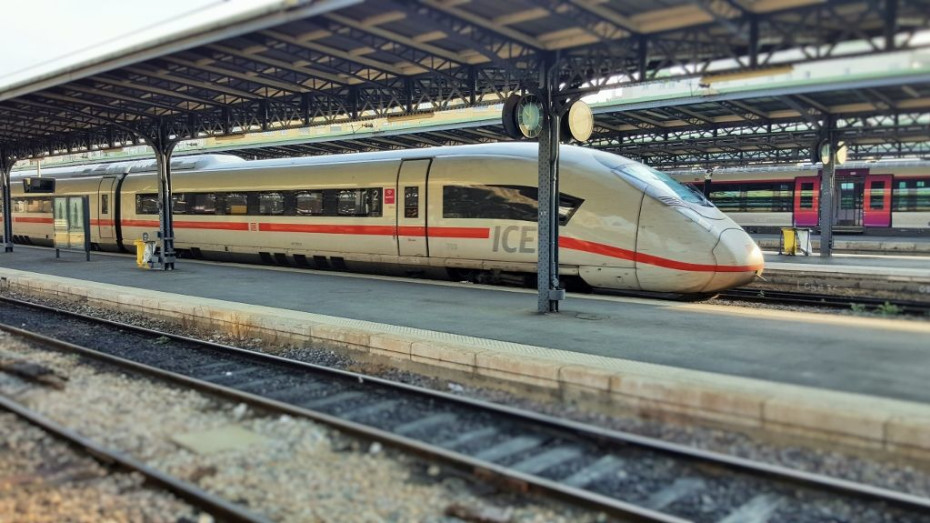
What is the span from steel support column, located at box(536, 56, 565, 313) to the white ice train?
165 centimetres

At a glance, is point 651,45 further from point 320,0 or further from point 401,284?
point 401,284

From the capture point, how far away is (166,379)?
6.85m

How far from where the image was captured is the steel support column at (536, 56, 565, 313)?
30.4 ft

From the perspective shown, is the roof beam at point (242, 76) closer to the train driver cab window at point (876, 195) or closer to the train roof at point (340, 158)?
the train roof at point (340, 158)

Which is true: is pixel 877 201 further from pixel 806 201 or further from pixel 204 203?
pixel 204 203

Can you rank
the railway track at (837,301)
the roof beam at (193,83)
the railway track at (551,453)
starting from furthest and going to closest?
1. the roof beam at (193,83)
2. the railway track at (837,301)
3. the railway track at (551,453)

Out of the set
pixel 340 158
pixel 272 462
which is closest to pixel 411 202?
pixel 340 158

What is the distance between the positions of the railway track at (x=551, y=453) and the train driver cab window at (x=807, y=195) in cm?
2605

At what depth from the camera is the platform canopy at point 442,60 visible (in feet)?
24.0

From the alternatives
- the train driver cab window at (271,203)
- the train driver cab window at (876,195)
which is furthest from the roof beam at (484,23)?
the train driver cab window at (876,195)

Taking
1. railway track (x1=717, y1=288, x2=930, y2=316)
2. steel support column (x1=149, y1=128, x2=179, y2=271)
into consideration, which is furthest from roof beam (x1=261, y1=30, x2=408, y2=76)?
steel support column (x1=149, y1=128, x2=179, y2=271)

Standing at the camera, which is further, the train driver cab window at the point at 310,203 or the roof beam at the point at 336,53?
the train driver cab window at the point at 310,203

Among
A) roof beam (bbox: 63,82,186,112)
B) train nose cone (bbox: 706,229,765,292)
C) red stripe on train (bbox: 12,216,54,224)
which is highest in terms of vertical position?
roof beam (bbox: 63,82,186,112)

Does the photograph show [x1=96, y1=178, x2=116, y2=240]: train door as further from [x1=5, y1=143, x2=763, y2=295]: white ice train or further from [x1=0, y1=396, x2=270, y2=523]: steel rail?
[x1=0, y1=396, x2=270, y2=523]: steel rail
